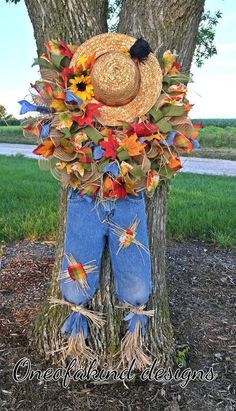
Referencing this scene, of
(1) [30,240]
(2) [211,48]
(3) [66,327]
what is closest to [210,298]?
(3) [66,327]

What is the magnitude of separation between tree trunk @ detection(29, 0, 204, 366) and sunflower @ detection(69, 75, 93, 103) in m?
0.39

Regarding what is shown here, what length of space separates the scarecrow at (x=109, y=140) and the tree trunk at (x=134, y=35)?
0.56 feet

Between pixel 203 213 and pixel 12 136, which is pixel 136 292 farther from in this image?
pixel 12 136

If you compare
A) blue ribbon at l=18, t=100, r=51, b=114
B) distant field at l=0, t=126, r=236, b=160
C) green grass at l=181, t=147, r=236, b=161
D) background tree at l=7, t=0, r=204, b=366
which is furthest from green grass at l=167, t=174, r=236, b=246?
distant field at l=0, t=126, r=236, b=160

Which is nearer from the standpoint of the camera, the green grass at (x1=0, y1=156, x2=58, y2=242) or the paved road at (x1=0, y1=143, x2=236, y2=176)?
the green grass at (x1=0, y1=156, x2=58, y2=242)

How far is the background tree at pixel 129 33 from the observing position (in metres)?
2.67

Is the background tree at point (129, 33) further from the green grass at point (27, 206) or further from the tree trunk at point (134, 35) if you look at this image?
the green grass at point (27, 206)

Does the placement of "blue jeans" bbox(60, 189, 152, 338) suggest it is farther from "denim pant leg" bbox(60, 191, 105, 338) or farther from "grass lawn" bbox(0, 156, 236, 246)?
"grass lawn" bbox(0, 156, 236, 246)

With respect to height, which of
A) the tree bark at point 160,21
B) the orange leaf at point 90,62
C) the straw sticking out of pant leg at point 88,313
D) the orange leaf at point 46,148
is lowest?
the straw sticking out of pant leg at point 88,313

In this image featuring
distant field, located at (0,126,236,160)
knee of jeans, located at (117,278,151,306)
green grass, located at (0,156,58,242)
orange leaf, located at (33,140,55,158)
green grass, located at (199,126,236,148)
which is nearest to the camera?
orange leaf, located at (33,140,55,158)

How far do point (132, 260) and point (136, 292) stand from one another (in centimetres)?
16

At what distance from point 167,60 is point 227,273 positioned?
2.34 metres

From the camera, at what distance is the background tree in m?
2.67

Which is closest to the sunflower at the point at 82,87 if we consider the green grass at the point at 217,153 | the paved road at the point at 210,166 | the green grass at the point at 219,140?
the paved road at the point at 210,166
